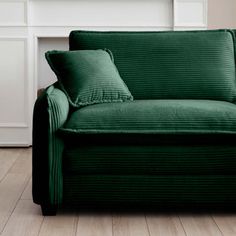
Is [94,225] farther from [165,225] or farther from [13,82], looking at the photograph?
[13,82]

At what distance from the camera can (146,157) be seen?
235 cm

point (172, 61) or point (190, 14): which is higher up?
point (190, 14)

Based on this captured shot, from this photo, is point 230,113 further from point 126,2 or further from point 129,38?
point 126,2

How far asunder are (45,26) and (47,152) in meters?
2.15

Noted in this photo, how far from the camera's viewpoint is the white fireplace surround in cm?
427

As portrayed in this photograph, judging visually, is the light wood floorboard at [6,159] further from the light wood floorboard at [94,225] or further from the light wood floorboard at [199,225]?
the light wood floorboard at [199,225]

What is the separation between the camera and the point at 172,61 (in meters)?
2.99

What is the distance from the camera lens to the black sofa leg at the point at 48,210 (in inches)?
93.7

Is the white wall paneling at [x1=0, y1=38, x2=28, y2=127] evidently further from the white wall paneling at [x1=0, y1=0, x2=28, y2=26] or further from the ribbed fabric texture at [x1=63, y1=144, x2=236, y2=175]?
the ribbed fabric texture at [x1=63, y1=144, x2=236, y2=175]

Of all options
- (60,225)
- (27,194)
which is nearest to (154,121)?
(60,225)

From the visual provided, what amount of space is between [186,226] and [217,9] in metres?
2.85

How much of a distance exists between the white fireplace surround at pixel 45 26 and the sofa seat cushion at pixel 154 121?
77.5 inches

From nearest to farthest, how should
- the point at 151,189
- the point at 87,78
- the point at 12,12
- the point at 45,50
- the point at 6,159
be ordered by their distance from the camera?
the point at 151,189 < the point at 87,78 < the point at 6,159 < the point at 12,12 < the point at 45,50

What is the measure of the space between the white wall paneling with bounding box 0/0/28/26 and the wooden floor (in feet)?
6.36
